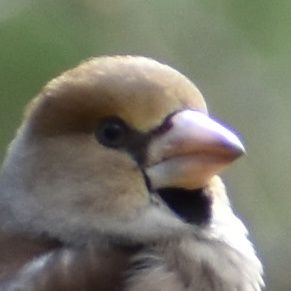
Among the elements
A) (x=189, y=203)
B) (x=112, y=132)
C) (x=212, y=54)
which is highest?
(x=212, y=54)

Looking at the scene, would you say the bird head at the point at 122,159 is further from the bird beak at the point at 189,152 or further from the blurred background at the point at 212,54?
the blurred background at the point at 212,54

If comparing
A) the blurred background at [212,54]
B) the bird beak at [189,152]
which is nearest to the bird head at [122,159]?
the bird beak at [189,152]

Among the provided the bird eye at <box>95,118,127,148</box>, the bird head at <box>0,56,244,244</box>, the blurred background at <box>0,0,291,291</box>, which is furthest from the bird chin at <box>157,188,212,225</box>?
the blurred background at <box>0,0,291,291</box>

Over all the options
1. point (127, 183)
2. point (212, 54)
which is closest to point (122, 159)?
point (127, 183)

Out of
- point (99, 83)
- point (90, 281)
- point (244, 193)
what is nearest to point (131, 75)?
point (99, 83)

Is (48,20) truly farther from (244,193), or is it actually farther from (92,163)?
(92,163)

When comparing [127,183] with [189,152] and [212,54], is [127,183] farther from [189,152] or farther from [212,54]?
[212,54]

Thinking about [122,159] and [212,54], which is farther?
[212,54]
